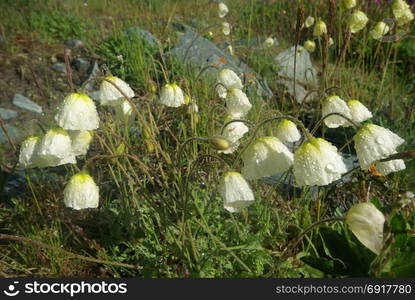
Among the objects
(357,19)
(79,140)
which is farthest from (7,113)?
(357,19)

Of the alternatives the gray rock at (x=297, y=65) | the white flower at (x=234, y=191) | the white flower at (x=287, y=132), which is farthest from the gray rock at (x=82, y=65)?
the white flower at (x=234, y=191)

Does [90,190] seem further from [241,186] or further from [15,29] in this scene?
[15,29]

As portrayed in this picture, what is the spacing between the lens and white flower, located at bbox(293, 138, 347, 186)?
1188mm

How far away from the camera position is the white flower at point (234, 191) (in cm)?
123

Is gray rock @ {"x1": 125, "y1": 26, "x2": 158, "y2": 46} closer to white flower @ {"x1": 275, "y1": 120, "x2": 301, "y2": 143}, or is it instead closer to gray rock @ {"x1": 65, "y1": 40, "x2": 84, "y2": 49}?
gray rock @ {"x1": 65, "y1": 40, "x2": 84, "y2": 49}

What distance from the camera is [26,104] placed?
339cm

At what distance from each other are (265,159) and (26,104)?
280 centimetres

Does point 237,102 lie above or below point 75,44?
above

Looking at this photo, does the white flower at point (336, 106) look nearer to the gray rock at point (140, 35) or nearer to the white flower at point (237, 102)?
the white flower at point (237, 102)

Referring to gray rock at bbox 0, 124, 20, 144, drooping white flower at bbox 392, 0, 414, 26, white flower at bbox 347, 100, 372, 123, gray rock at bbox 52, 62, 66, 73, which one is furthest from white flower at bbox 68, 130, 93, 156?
gray rock at bbox 52, 62, 66, 73

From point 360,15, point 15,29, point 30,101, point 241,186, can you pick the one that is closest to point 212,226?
point 241,186

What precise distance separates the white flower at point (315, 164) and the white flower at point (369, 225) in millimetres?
134

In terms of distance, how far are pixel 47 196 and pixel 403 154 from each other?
6.03 ft

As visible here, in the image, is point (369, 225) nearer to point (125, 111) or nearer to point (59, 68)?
point (125, 111)
